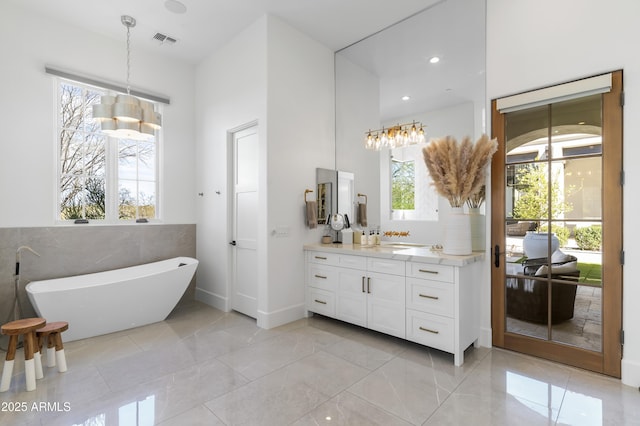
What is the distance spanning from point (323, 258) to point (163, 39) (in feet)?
11.0

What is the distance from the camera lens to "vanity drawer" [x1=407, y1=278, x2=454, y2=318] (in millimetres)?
2623

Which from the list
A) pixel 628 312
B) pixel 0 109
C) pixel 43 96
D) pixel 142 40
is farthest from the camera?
pixel 142 40

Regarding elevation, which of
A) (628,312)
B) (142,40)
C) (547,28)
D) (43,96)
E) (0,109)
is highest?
(142,40)

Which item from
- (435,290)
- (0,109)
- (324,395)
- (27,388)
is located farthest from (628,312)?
(0,109)

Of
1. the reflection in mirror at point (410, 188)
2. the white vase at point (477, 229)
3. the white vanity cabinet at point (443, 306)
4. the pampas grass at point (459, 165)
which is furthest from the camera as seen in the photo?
the reflection in mirror at point (410, 188)

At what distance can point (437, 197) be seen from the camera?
3.25 metres

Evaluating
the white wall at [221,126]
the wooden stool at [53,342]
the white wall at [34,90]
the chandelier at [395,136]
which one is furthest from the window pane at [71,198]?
the chandelier at [395,136]

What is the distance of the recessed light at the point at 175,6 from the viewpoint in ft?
10.5

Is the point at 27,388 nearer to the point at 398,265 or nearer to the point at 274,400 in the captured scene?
the point at 274,400

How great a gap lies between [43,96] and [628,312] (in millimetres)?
5787

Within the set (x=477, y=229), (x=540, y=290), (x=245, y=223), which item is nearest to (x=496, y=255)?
(x=477, y=229)

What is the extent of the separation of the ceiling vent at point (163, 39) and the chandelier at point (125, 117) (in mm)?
1360

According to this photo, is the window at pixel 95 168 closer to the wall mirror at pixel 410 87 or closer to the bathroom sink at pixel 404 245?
the wall mirror at pixel 410 87

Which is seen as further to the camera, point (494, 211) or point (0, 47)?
point (0, 47)
